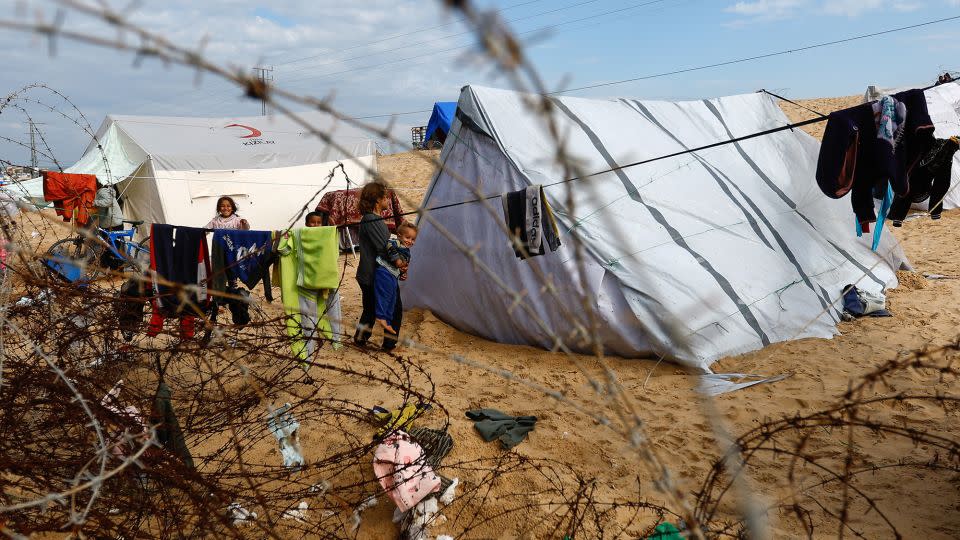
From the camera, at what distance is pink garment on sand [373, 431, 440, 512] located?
112 inches

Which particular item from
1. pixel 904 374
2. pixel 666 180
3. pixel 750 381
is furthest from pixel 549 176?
pixel 904 374

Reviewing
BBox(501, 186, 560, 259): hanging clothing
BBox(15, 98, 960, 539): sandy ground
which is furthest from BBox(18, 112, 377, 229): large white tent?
BBox(15, 98, 960, 539): sandy ground

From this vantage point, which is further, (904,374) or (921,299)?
(921,299)

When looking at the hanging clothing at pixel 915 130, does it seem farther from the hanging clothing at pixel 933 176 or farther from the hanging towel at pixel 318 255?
the hanging towel at pixel 318 255

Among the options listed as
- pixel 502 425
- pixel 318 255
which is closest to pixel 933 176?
pixel 502 425

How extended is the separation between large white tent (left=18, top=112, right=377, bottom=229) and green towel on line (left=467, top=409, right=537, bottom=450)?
7612 millimetres

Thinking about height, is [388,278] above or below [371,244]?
below

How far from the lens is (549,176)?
18.2 ft

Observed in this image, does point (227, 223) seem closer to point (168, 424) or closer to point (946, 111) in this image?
point (168, 424)

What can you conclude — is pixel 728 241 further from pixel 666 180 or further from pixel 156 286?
pixel 156 286

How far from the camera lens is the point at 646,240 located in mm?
5465

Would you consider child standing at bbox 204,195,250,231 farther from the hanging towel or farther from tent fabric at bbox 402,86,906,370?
tent fabric at bbox 402,86,906,370

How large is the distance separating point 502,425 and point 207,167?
9469mm

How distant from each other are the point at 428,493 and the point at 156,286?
2.59 metres
